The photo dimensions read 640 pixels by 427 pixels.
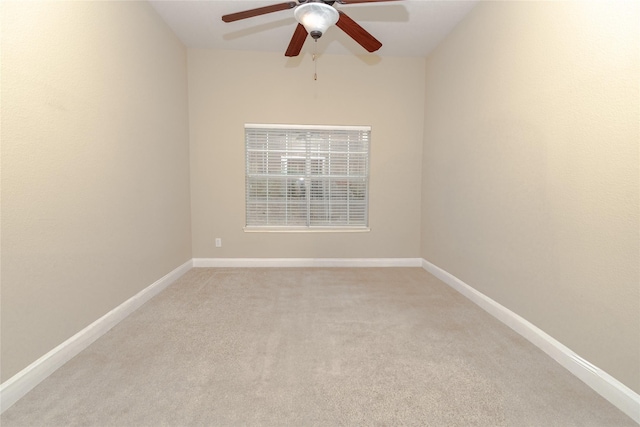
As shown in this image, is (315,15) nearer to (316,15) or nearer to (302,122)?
(316,15)

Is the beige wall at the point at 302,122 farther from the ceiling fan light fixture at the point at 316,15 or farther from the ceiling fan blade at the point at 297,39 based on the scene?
the ceiling fan light fixture at the point at 316,15

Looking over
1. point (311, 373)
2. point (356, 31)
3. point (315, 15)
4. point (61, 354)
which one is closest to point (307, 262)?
point (311, 373)

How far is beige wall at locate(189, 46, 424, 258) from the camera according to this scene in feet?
12.1

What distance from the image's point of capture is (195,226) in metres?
3.78

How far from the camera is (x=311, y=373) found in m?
1.58

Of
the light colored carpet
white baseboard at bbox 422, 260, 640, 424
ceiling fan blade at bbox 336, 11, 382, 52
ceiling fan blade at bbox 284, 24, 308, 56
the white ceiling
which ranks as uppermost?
the white ceiling

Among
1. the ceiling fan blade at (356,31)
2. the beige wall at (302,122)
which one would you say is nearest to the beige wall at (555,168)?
the beige wall at (302,122)

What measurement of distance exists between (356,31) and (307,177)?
2.09m

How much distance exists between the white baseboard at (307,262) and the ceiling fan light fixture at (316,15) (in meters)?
2.80

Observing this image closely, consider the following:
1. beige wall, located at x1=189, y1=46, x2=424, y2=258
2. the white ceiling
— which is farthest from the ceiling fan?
beige wall, located at x1=189, y1=46, x2=424, y2=258

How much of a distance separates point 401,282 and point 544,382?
1740 mm

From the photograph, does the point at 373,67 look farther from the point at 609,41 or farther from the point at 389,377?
the point at 389,377

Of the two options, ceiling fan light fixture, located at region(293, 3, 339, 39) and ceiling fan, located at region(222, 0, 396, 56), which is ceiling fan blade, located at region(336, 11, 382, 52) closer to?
ceiling fan, located at region(222, 0, 396, 56)

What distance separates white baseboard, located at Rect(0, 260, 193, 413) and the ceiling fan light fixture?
2.54 meters
